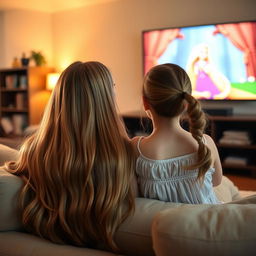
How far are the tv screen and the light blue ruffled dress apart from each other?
3.03 meters

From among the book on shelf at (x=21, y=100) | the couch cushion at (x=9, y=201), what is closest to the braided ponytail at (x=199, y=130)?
the couch cushion at (x=9, y=201)

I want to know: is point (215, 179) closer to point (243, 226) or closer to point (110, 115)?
point (110, 115)

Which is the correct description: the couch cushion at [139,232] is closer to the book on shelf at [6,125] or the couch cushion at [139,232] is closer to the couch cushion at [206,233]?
the couch cushion at [206,233]

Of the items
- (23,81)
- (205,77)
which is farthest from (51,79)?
(205,77)

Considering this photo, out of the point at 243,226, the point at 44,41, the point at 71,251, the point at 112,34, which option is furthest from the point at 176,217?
the point at 44,41

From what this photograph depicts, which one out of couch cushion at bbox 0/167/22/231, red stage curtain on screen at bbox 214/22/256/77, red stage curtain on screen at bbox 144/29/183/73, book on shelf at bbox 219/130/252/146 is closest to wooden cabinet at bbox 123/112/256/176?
book on shelf at bbox 219/130/252/146

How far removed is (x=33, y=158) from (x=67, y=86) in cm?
24

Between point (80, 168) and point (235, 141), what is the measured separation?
310 cm

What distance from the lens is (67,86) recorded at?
1.05 m

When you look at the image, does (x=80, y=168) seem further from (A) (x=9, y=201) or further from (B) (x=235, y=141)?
(B) (x=235, y=141)

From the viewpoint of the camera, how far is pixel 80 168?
3.21ft

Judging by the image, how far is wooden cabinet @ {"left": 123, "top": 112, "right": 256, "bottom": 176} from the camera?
375 cm

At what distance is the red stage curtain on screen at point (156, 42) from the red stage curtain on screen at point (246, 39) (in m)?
0.62

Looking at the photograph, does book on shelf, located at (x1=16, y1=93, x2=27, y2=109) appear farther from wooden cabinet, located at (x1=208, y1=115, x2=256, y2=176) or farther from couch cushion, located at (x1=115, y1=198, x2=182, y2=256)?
couch cushion, located at (x1=115, y1=198, x2=182, y2=256)
